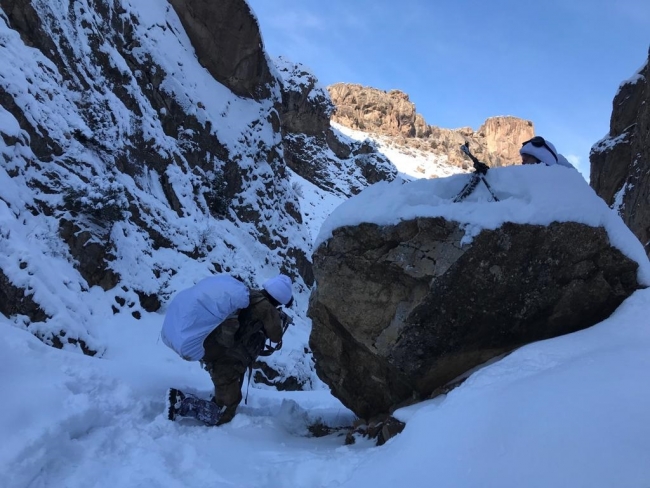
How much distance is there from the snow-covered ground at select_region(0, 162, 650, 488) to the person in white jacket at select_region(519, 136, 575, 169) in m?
0.81

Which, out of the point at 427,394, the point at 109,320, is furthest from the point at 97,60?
the point at 427,394

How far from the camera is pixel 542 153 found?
4.82 metres

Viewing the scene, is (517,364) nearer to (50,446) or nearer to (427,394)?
(427,394)

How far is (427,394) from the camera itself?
4207 mm

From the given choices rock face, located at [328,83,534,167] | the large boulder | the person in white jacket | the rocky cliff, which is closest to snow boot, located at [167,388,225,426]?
the large boulder

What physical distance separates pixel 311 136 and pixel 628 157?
24.5 meters

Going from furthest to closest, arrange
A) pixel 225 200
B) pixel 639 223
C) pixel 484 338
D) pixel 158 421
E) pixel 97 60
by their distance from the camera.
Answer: pixel 225 200, pixel 639 223, pixel 97 60, pixel 484 338, pixel 158 421

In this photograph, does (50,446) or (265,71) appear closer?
(50,446)

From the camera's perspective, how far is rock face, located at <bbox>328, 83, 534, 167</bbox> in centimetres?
6003

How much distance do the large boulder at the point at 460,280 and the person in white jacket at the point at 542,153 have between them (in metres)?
0.85

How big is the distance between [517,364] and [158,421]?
8.70 ft

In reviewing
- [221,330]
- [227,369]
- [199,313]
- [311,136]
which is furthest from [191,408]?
[311,136]

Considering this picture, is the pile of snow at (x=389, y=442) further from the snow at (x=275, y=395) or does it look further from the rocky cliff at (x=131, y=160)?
the rocky cliff at (x=131, y=160)

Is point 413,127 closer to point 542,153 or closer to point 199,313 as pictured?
point 542,153
